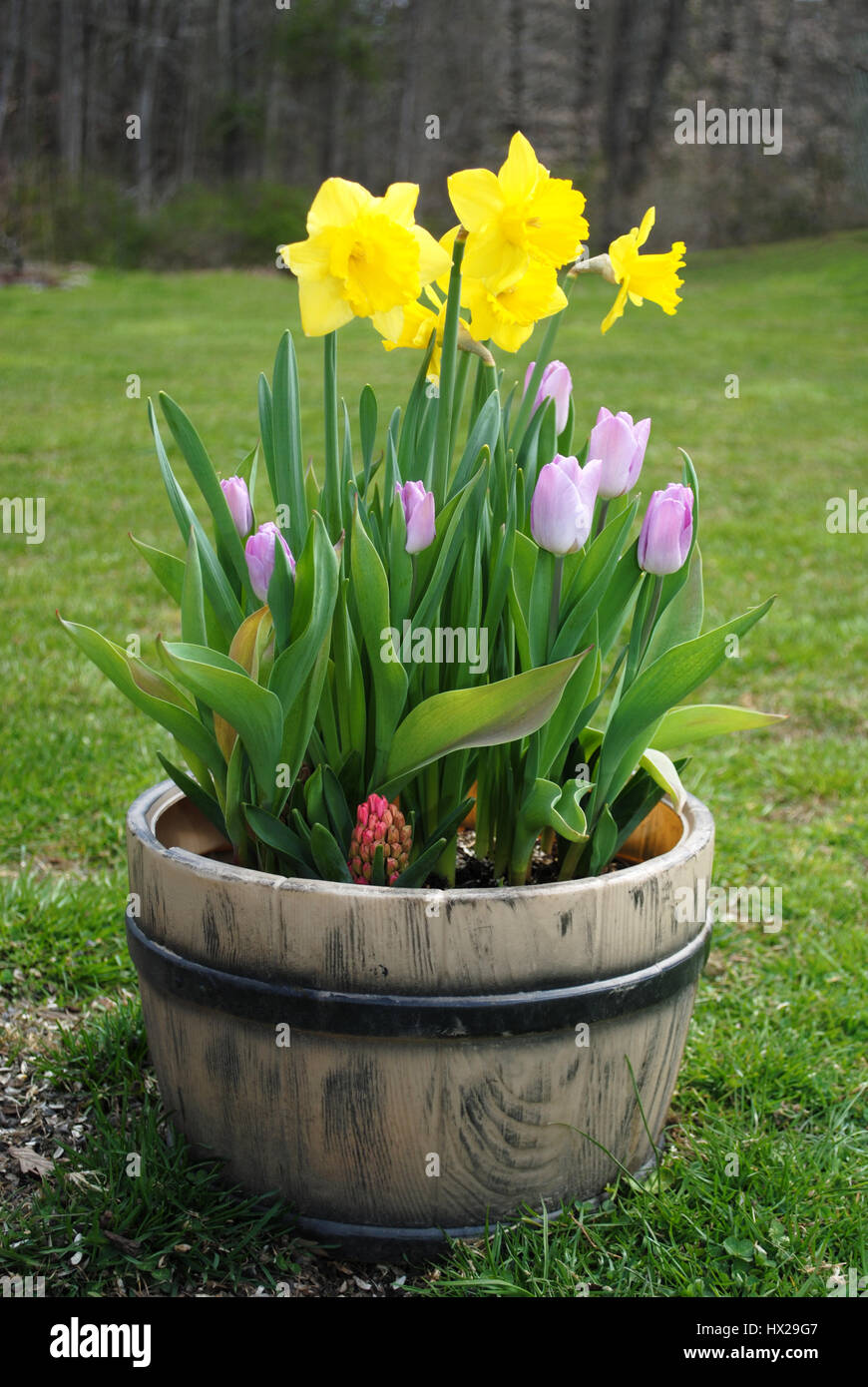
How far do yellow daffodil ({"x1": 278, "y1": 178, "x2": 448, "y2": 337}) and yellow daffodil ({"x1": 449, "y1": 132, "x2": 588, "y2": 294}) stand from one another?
47 millimetres

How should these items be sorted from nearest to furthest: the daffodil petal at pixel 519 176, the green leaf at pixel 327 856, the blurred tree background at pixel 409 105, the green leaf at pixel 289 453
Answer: the daffodil petal at pixel 519 176 → the green leaf at pixel 327 856 → the green leaf at pixel 289 453 → the blurred tree background at pixel 409 105

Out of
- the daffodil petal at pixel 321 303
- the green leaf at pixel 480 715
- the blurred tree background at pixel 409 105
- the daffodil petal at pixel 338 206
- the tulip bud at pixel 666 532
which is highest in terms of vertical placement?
the blurred tree background at pixel 409 105

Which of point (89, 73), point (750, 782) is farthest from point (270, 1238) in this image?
point (89, 73)

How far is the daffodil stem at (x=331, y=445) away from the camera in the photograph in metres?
1.18

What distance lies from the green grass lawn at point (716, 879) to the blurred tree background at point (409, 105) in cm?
1030

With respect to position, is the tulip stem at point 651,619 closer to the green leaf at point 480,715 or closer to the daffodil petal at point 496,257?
the green leaf at point 480,715

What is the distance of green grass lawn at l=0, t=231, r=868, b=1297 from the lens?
1191mm

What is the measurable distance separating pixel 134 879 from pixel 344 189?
722 mm

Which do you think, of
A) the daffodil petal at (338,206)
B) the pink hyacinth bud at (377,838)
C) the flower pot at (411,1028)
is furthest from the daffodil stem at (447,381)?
the flower pot at (411,1028)

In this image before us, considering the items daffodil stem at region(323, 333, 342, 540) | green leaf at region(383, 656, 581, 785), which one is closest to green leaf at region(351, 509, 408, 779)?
green leaf at region(383, 656, 581, 785)

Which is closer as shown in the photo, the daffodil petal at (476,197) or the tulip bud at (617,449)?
the daffodil petal at (476,197)

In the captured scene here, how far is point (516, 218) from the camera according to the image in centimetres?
104

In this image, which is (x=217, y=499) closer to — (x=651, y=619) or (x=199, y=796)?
(x=199, y=796)

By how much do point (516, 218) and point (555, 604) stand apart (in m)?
0.37
